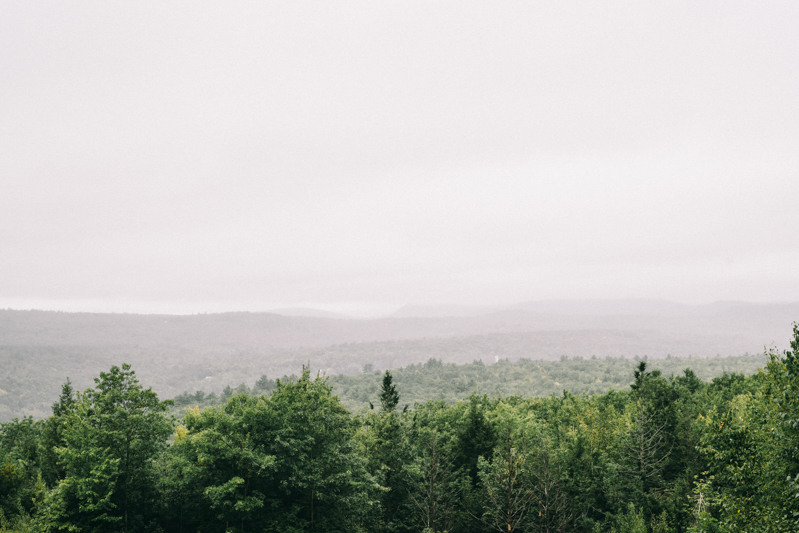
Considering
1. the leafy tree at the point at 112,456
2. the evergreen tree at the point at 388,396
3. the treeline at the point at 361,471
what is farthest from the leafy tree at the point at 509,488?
the leafy tree at the point at 112,456

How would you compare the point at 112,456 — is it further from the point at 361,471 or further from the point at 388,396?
the point at 388,396

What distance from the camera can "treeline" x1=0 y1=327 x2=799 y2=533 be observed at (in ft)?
90.9

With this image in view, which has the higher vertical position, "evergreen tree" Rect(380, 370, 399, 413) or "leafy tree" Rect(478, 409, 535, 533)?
"evergreen tree" Rect(380, 370, 399, 413)

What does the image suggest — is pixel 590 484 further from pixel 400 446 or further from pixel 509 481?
pixel 400 446

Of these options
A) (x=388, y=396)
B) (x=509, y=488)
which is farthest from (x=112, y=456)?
(x=388, y=396)

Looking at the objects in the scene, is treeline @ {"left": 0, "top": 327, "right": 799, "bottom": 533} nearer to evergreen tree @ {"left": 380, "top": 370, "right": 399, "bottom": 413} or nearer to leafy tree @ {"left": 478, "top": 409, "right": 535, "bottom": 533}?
leafy tree @ {"left": 478, "top": 409, "right": 535, "bottom": 533}

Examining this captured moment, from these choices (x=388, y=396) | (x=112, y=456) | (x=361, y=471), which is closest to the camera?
(x=112, y=456)

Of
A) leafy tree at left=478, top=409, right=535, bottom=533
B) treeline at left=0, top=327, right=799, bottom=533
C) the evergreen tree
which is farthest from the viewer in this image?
the evergreen tree

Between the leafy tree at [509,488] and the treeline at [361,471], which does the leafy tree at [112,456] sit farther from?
the leafy tree at [509,488]

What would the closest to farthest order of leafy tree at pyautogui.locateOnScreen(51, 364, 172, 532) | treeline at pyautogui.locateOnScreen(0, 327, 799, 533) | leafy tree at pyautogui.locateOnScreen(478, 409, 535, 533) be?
treeline at pyautogui.locateOnScreen(0, 327, 799, 533), leafy tree at pyautogui.locateOnScreen(51, 364, 172, 532), leafy tree at pyautogui.locateOnScreen(478, 409, 535, 533)

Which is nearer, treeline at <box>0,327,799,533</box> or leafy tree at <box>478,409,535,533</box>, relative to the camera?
treeline at <box>0,327,799,533</box>

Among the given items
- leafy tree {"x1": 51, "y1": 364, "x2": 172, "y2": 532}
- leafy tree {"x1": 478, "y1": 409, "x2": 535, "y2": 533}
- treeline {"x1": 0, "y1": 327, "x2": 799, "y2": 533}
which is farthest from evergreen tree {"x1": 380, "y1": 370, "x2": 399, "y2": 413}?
leafy tree {"x1": 51, "y1": 364, "x2": 172, "y2": 532}

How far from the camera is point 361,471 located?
107 feet

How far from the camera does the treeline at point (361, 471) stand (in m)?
27.7
